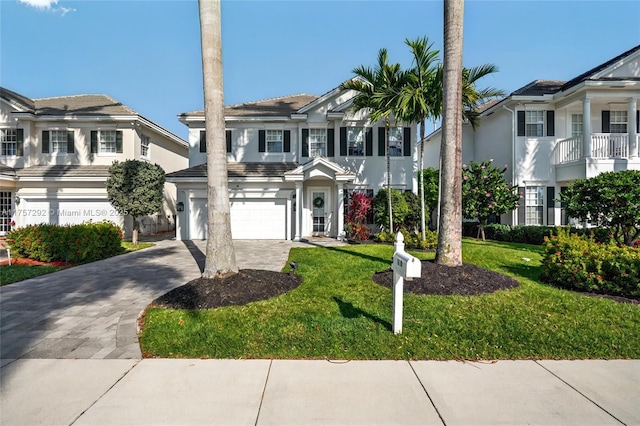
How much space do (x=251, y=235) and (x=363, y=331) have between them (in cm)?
1176

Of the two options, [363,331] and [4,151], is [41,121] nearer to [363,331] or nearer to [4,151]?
[4,151]

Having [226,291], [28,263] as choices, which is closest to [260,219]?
[28,263]

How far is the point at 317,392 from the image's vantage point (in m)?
3.00

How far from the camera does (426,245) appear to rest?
1061 centimetres

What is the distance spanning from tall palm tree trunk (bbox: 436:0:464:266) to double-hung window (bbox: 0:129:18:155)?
67.7 feet

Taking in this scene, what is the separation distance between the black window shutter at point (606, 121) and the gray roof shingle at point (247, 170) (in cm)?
1489

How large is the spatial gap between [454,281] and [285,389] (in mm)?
3919

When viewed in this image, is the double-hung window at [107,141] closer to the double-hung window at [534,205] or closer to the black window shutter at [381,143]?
the black window shutter at [381,143]

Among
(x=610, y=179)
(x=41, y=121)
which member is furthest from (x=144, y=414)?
(x=41, y=121)

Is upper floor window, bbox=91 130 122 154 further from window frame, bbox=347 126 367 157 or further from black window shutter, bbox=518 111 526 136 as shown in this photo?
black window shutter, bbox=518 111 526 136

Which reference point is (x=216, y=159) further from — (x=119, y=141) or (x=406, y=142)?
(x=119, y=141)

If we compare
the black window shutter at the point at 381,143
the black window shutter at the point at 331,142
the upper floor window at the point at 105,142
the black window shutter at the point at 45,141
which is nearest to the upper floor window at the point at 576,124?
the black window shutter at the point at 381,143

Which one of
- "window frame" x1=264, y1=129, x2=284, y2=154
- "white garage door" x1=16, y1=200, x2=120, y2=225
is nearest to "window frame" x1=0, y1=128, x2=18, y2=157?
"white garage door" x1=16, y1=200, x2=120, y2=225

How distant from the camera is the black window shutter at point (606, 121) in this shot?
48.3ft
